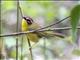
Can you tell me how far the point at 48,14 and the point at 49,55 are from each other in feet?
3.00

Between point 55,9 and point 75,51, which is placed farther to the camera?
point 55,9

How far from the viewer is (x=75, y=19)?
1.87 feet

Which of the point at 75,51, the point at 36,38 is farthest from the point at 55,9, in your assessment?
the point at 75,51

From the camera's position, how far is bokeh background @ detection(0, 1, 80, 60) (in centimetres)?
169

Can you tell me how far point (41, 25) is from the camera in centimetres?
165

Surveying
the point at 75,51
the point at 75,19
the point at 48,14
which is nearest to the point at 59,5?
the point at 48,14

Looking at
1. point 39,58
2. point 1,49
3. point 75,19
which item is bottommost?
point 39,58

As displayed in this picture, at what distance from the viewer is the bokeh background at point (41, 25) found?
1690 millimetres

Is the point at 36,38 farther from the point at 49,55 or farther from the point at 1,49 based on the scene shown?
the point at 49,55

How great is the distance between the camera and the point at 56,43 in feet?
7.35

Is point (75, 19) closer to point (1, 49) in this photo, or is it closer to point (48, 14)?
point (1, 49)

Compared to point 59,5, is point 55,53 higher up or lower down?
lower down

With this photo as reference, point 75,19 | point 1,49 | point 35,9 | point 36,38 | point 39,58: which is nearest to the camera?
point 75,19

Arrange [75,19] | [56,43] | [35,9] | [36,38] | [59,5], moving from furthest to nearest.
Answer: [59,5] → [35,9] → [56,43] → [36,38] → [75,19]
